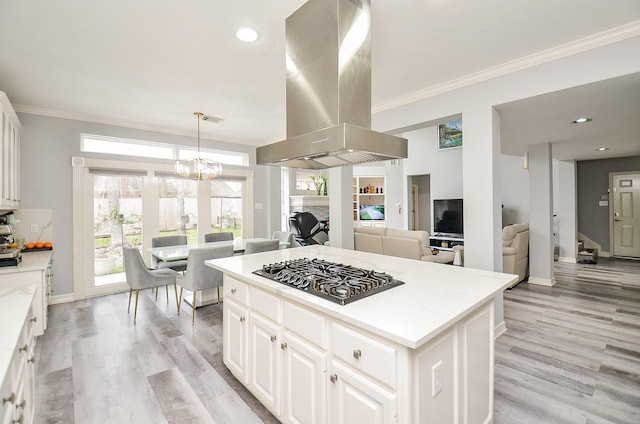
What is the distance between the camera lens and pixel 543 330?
10.4ft

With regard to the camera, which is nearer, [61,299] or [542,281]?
[61,299]

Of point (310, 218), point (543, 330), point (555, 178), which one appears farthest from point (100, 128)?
point (555, 178)

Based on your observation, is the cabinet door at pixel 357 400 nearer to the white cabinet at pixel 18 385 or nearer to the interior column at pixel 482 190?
the white cabinet at pixel 18 385

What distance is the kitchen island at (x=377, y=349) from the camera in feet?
3.90

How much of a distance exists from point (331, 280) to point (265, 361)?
0.71 meters

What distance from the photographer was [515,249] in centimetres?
470

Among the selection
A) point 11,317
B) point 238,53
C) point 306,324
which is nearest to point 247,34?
point 238,53

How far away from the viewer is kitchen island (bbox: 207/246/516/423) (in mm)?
1188

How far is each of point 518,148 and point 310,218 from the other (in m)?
4.10

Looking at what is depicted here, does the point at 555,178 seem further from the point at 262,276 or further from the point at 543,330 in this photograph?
the point at 262,276

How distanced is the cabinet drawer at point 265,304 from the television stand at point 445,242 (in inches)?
247

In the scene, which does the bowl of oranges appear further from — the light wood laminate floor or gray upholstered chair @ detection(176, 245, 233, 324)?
gray upholstered chair @ detection(176, 245, 233, 324)

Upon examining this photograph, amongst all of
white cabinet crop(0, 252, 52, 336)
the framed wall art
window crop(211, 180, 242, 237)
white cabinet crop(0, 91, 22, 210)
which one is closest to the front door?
the framed wall art

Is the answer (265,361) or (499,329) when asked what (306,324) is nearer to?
(265,361)
